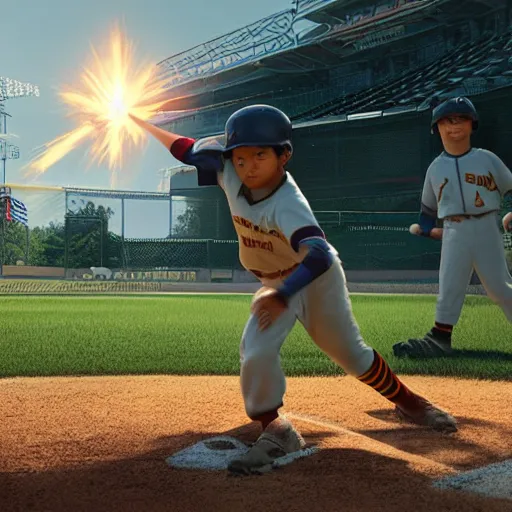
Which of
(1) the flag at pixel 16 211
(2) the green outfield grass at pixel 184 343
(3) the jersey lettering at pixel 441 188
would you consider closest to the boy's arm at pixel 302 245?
(3) the jersey lettering at pixel 441 188

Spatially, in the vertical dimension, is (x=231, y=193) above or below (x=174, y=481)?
above

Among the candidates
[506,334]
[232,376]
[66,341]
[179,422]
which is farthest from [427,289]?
[179,422]

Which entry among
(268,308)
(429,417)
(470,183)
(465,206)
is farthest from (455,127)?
(268,308)

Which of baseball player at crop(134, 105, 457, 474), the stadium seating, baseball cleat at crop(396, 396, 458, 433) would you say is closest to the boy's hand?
baseball player at crop(134, 105, 457, 474)

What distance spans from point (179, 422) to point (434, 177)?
3.30 m

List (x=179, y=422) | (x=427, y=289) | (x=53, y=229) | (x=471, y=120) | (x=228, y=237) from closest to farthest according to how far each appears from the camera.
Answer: (x=179, y=422) < (x=471, y=120) < (x=427, y=289) < (x=228, y=237) < (x=53, y=229)

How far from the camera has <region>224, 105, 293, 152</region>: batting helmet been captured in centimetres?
296

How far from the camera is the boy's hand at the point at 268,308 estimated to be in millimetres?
2631

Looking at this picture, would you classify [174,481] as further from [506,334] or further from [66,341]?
[506,334]

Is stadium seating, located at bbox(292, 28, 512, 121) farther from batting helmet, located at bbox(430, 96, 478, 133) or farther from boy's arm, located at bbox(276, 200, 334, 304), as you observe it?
boy's arm, located at bbox(276, 200, 334, 304)

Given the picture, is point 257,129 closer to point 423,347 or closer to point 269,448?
point 269,448

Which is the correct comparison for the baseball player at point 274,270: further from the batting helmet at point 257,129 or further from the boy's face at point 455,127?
the boy's face at point 455,127

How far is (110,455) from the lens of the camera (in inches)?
121

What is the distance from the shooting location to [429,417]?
3.57 meters
